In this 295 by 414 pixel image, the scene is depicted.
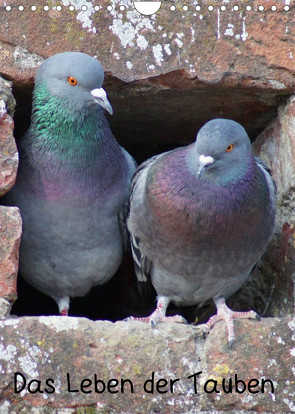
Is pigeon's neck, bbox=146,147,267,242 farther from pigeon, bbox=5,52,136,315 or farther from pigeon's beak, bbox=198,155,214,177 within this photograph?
pigeon, bbox=5,52,136,315

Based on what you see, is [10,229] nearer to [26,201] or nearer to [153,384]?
[26,201]

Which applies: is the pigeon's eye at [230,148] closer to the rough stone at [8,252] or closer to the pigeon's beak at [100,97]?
the pigeon's beak at [100,97]

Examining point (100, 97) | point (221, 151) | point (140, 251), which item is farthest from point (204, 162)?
point (140, 251)

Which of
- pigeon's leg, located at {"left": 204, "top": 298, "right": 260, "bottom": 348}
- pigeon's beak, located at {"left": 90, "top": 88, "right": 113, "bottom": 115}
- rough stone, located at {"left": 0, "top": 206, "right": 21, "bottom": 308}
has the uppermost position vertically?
pigeon's beak, located at {"left": 90, "top": 88, "right": 113, "bottom": 115}

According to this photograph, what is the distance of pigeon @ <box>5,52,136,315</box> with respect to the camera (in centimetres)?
438

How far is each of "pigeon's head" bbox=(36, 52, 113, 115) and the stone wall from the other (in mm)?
151

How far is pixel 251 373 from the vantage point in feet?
12.2

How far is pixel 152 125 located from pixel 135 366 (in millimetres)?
2025

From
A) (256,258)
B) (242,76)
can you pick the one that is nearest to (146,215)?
(256,258)

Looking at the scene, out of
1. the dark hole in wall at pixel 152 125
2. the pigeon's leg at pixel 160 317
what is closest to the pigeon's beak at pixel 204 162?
the dark hole in wall at pixel 152 125

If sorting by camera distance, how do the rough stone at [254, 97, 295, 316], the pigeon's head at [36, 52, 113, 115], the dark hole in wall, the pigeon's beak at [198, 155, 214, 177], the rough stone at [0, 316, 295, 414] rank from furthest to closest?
the dark hole in wall < the rough stone at [254, 97, 295, 316] < the pigeon's head at [36, 52, 113, 115] < the pigeon's beak at [198, 155, 214, 177] < the rough stone at [0, 316, 295, 414]

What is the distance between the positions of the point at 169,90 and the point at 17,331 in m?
1.70

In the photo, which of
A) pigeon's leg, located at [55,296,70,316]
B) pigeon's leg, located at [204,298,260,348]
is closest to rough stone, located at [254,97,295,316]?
pigeon's leg, located at [204,298,260,348]

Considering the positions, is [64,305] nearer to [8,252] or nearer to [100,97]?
[8,252]
